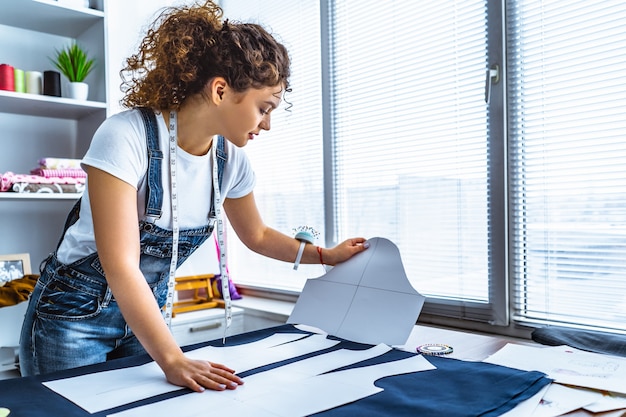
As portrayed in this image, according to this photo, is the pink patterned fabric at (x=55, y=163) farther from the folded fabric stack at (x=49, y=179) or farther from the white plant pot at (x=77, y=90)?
the white plant pot at (x=77, y=90)

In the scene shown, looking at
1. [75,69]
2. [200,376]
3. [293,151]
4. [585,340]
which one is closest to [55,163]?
[75,69]

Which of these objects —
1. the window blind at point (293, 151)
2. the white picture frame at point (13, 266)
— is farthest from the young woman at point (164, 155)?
the window blind at point (293, 151)

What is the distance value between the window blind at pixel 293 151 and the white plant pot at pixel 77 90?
83cm

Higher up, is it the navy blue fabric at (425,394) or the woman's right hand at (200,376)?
the woman's right hand at (200,376)

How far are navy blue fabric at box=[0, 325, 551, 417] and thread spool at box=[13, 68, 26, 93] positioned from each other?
1.53 meters

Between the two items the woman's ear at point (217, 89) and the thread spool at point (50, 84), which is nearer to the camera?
the woman's ear at point (217, 89)

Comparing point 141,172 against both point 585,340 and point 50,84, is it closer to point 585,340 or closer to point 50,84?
point 585,340

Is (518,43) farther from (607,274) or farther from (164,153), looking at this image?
(164,153)

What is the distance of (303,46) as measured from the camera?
253 centimetres

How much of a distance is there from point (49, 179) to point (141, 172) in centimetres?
124

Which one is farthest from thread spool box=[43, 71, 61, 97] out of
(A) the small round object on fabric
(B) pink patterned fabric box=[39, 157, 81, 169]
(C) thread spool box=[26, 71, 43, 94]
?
(A) the small round object on fabric

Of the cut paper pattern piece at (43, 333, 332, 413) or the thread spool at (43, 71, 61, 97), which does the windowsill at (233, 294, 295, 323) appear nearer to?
the cut paper pattern piece at (43, 333, 332, 413)

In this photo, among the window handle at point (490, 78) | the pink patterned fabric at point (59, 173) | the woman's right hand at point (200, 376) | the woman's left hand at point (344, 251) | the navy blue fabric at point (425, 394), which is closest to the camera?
the navy blue fabric at point (425, 394)

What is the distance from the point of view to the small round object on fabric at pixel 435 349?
1.16 metres
